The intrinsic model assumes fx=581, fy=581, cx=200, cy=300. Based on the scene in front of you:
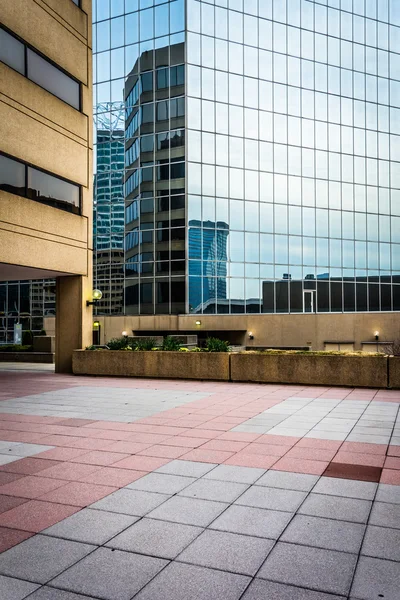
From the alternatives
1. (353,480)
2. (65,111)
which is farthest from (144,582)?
(65,111)

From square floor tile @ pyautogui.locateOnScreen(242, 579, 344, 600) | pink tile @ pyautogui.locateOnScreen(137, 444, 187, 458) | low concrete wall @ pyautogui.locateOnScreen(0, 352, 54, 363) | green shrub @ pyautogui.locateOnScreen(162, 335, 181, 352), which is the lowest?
square floor tile @ pyautogui.locateOnScreen(242, 579, 344, 600)

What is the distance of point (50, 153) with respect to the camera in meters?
23.1

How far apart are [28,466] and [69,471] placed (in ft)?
2.36

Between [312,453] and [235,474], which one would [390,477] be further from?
[235,474]

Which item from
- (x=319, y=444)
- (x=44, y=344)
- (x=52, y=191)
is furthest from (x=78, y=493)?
(x=44, y=344)

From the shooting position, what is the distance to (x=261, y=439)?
1030 centimetres

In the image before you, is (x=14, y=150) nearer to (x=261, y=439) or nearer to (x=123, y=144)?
(x=261, y=439)

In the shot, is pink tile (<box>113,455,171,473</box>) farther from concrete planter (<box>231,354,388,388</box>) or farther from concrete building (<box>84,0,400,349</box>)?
concrete building (<box>84,0,400,349</box>)

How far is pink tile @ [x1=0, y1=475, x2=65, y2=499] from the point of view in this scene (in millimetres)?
7039

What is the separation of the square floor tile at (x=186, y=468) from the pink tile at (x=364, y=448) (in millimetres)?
2524

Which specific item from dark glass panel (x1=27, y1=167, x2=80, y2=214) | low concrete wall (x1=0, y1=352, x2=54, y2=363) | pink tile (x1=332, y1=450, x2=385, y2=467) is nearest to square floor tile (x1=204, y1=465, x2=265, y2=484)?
pink tile (x1=332, y1=450, x2=385, y2=467)

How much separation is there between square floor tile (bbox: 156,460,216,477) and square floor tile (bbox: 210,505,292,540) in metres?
1.50

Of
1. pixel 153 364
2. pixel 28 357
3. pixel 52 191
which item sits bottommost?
pixel 28 357

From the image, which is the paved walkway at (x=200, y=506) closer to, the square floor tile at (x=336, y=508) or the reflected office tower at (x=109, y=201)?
the square floor tile at (x=336, y=508)
